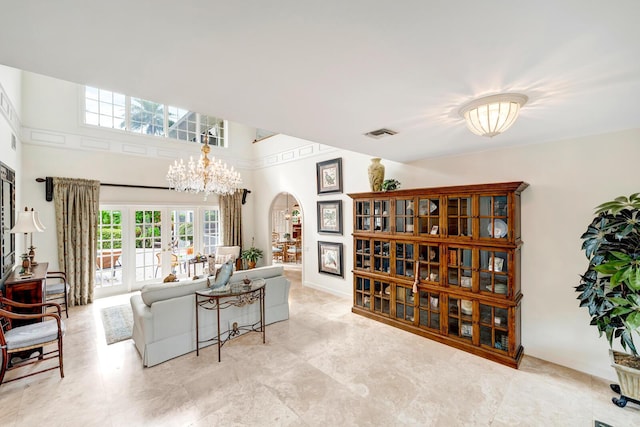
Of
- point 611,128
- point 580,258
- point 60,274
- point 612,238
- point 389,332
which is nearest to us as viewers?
point 612,238

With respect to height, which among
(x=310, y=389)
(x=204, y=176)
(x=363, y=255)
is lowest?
(x=310, y=389)

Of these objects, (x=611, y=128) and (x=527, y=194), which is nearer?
(x=611, y=128)

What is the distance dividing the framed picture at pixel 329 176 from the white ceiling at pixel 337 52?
3.22m

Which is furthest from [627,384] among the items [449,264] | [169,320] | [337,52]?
[169,320]

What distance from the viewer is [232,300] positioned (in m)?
3.68

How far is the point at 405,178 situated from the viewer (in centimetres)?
439

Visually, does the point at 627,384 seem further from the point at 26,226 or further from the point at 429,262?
the point at 26,226

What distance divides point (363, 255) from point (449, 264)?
1356mm

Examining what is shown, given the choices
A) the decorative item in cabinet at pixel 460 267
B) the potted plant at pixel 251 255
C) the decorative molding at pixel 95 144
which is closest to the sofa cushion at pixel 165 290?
the decorative item in cabinet at pixel 460 267

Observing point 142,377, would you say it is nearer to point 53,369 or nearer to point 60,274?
point 53,369

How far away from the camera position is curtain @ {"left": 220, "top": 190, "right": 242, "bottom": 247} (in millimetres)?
7176

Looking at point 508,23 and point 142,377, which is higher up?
point 508,23

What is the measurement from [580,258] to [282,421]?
3405 mm

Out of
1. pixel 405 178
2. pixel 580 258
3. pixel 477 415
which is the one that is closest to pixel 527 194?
pixel 580 258
